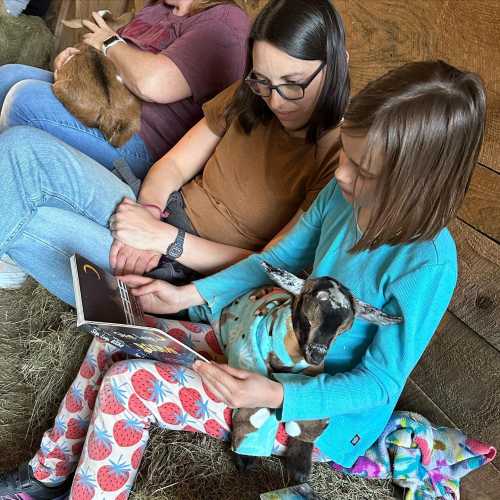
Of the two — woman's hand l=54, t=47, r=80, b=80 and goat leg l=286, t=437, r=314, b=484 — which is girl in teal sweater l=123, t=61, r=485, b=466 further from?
woman's hand l=54, t=47, r=80, b=80

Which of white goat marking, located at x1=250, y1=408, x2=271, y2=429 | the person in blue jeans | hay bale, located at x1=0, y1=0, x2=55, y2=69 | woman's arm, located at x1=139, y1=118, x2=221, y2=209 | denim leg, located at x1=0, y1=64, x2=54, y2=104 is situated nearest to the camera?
white goat marking, located at x1=250, y1=408, x2=271, y2=429

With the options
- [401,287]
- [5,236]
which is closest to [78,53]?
[5,236]

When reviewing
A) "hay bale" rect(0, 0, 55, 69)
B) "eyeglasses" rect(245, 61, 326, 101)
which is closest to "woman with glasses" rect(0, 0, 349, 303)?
"eyeglasses" rect(245, 61, 326, 101)

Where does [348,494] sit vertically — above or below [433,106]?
below

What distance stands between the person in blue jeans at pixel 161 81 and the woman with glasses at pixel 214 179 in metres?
0.17

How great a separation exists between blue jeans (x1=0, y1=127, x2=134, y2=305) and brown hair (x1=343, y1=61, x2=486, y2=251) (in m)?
0.73

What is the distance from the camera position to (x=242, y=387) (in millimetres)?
984

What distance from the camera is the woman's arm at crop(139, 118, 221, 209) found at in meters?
1.55

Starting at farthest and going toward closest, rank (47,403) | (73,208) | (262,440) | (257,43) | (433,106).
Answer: (47,403) → (73,208) → (257,43) → (262,440) → (433,106)

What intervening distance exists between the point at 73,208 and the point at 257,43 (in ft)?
1.91

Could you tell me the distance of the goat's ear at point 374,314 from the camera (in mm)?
950

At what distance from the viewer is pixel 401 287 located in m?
0.97

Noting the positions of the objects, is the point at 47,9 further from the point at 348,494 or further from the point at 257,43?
the point at 348,494

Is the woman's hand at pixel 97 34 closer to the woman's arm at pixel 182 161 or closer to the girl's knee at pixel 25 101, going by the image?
the girl's knee at pixel 25 101
